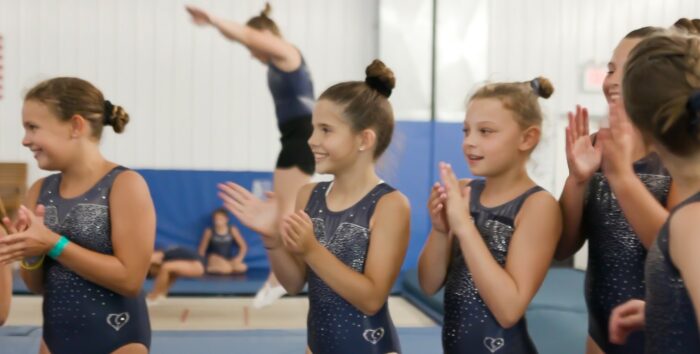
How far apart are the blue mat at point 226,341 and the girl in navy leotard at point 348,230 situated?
5.84 feet

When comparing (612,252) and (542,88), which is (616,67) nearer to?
(542,88)

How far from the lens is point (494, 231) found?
5.94 feet

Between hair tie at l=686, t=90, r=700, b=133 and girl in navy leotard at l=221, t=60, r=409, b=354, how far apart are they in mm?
847

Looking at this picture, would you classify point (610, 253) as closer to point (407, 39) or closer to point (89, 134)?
point (89, 134)

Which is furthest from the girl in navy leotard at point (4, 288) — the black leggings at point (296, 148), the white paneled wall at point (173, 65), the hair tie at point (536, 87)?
the white paneled wall at point (173, 65)

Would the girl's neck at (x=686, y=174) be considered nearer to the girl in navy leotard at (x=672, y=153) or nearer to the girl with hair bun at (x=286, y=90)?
the girl in navy leotard at (x=672, y=153)

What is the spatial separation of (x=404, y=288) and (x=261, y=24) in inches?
120

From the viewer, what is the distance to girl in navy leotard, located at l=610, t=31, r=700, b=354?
1226mm

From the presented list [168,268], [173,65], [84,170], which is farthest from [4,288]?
[173,65]

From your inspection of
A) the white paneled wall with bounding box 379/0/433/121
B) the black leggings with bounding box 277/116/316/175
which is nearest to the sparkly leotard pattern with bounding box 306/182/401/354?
the black leggings with bounding box 277/116/316/175

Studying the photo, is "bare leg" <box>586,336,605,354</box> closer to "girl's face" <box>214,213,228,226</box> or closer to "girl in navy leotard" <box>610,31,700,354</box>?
"girl in navy leotard" <box>610,31,700,354</box>

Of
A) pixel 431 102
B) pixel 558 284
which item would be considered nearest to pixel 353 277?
pixel 558 284

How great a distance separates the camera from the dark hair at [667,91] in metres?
1.24

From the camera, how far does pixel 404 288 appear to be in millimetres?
6402
